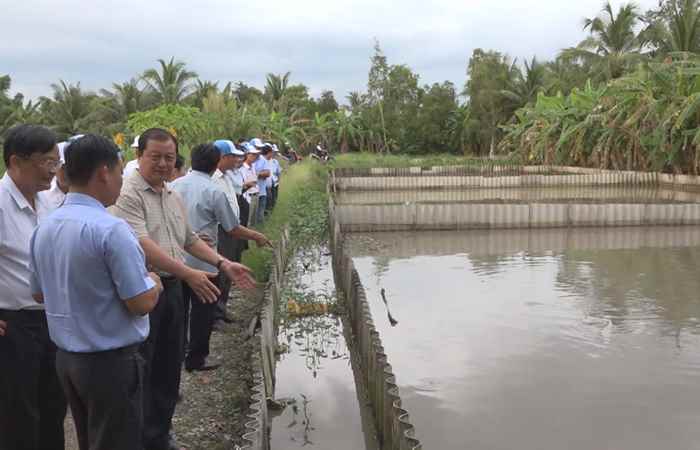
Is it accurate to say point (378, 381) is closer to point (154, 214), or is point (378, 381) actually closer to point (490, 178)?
point (154, 214)

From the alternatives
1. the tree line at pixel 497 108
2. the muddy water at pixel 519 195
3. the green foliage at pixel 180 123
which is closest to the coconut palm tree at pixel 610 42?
the tree line at pixel 497 108

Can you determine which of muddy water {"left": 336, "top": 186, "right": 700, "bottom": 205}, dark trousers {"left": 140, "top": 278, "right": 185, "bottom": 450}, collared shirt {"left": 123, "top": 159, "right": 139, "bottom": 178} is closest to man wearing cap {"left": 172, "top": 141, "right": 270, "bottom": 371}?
collared shirt {"left": 123, "top": 159, "right": 139, "bottom": 178}

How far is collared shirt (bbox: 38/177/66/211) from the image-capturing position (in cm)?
285

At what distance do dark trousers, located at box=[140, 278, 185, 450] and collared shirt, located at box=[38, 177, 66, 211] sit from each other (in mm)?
616

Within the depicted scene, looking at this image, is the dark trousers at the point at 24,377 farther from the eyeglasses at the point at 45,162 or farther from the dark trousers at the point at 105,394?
the eyeglasses at the point at 45,162

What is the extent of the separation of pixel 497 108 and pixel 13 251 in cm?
3567

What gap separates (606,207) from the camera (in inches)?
517

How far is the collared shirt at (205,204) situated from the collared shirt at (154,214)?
1.13m

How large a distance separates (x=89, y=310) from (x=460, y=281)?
699 cm

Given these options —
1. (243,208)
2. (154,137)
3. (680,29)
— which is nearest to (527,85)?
(680,29)

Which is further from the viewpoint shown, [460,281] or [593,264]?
[593,264]

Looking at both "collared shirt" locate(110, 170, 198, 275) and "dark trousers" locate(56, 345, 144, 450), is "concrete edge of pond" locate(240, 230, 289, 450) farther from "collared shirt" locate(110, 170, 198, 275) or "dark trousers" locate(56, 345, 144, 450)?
"collared shirt" locate(110, 170, 198, 275)

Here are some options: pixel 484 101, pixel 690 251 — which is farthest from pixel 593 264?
pixel 484 101

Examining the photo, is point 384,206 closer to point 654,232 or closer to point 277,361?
point 654,232
